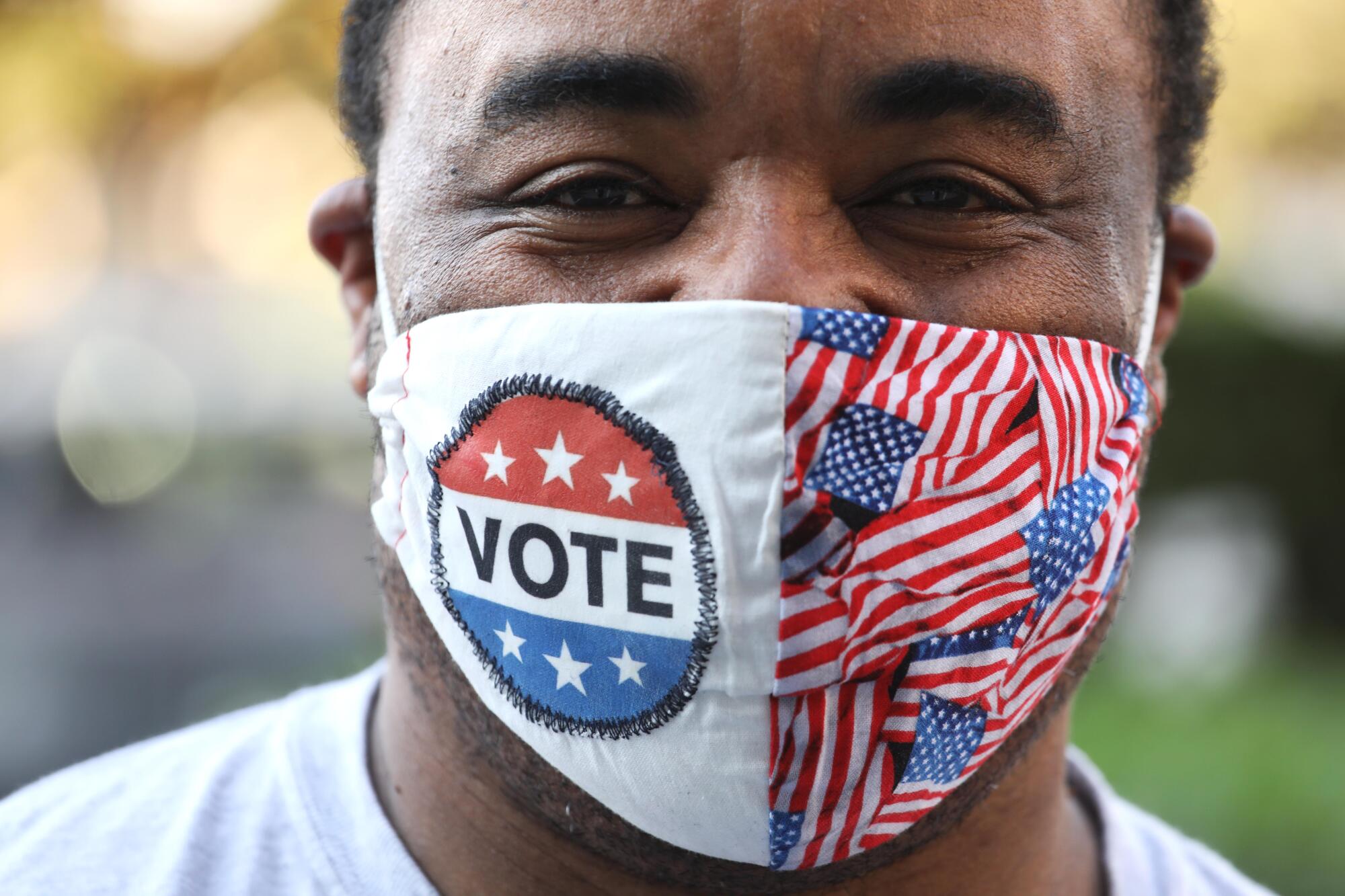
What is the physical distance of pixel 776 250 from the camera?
196 cm

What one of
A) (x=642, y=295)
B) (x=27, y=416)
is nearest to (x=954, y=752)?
(x=642, y=295)

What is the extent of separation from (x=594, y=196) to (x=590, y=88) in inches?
7.1

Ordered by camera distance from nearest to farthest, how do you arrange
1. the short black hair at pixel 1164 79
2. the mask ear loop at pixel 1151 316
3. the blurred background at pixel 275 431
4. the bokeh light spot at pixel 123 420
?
the mask ear loop at pixel 1151 316
the short black hair at pixel 1164 79
the blurred background at pixel 275 431
the bokeh light spot at pixel 123 420

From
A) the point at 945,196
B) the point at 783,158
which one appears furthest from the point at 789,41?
the point at 945,196

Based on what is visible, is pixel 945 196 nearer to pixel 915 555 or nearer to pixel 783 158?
pixel 783 158

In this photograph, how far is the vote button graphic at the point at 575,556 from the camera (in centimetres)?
186

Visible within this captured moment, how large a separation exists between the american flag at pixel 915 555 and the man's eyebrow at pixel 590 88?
466mm

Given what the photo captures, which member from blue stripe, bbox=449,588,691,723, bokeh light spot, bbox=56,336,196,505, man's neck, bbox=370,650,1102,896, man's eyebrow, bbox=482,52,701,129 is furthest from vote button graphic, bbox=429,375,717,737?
bokeh light spot, bbox=56,336,196,505

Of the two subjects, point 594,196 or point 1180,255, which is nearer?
point 594,196

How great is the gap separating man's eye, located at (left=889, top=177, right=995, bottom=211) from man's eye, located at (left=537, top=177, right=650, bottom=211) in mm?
446

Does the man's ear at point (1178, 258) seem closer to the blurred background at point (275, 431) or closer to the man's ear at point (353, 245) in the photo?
the man's ear at point (353, 245)

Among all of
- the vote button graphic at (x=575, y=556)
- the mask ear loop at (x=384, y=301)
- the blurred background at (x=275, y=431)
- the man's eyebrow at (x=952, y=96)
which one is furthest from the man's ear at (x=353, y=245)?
the blurred background at (x=275, y=431)

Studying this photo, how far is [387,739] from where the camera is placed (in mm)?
2486

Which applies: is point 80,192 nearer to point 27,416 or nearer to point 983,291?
point 27,416
